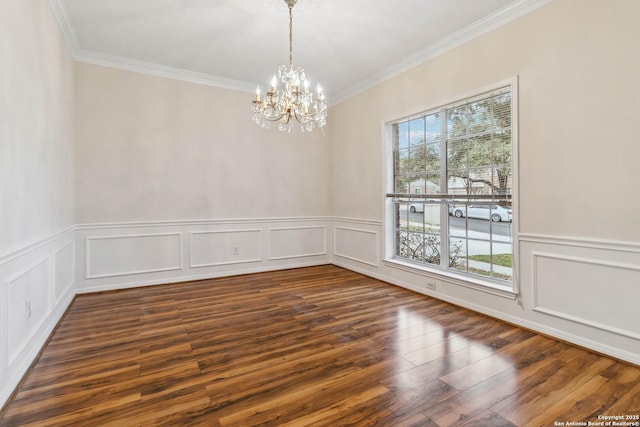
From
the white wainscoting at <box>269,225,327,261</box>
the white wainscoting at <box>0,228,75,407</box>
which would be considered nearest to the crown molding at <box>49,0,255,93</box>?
the white wainscoting at <box>0,228,75,407</box>

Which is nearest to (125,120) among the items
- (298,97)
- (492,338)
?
(298,97)

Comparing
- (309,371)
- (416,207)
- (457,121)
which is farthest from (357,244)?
(309,371)

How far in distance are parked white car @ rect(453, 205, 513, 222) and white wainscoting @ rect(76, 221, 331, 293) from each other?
2600 millimetres

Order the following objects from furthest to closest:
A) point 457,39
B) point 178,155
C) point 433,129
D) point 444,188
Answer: point 178,155, point 433,129, point 444,188, point 457,39

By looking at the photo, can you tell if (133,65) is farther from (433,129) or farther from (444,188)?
(444,188)

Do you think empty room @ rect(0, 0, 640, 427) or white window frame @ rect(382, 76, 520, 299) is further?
white window frame @ rect(382, 76, 520, 299)

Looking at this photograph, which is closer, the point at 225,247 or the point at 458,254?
the point at 458,254

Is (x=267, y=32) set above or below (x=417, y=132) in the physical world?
above

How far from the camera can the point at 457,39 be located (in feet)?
11.3

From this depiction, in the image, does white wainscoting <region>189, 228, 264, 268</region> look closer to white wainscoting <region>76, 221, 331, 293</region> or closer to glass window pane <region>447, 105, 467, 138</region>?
Result: white wainscoting <region>76, 221, 331, 293</region>

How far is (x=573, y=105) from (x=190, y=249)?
4.67m

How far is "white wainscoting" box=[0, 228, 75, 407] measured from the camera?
6.20 feet

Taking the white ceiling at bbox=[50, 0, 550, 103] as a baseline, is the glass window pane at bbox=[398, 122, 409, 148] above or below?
below

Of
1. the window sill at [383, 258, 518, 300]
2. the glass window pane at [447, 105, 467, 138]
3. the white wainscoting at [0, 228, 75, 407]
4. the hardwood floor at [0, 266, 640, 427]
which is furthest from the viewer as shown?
the glass window pane at [447, 105, 467, 138]
